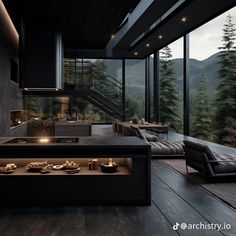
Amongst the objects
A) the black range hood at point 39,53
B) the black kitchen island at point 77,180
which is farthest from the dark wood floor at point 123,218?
the black range hood at point 39,53

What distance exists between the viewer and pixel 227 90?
16.1 m

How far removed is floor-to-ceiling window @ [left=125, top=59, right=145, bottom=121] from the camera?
68.7 ft

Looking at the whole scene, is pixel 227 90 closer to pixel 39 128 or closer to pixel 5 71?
pixel 39 128

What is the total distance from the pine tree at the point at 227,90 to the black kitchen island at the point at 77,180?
12468mm

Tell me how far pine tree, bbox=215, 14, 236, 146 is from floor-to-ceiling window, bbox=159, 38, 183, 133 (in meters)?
4.30

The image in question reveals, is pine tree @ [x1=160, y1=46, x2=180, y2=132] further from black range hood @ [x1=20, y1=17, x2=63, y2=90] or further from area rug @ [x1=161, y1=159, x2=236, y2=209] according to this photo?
black range hood @ [x1=20, y1=17, x2=63, y2=90]

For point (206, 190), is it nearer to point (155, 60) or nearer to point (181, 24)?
point (181, 24)

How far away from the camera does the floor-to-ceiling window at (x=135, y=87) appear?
20938mm

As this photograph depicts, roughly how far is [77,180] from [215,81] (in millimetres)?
15254

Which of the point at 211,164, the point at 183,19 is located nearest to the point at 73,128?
the point at 183,19

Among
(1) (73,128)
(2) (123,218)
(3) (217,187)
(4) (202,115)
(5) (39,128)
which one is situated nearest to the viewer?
(2) (123,218)

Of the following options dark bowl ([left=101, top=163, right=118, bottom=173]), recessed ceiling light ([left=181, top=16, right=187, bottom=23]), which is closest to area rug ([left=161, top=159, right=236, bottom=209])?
dark bowl ([left=101, top=163, right=118, bottom=173])

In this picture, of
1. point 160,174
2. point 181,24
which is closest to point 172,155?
point 160,174

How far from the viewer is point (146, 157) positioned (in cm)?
465
